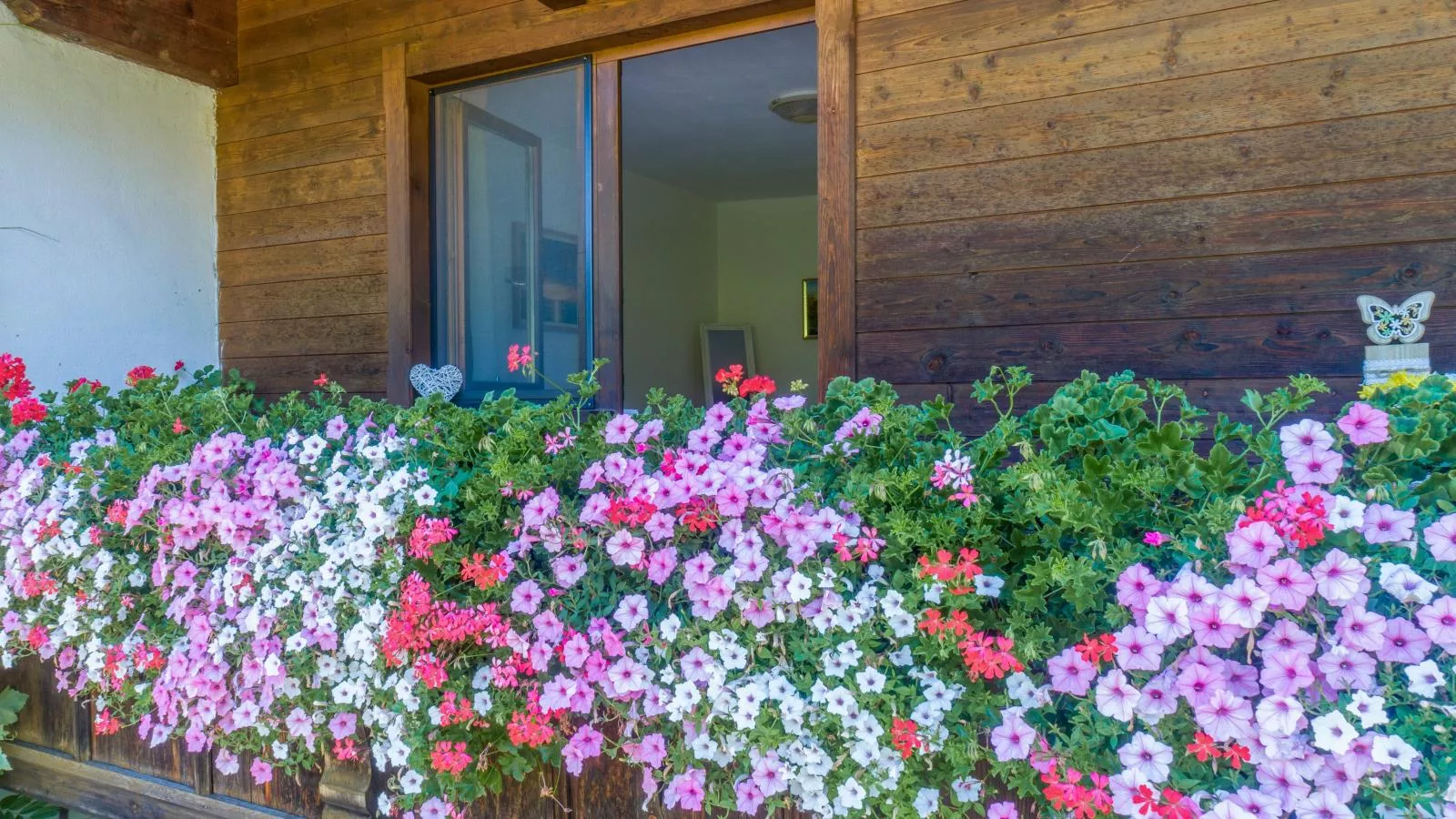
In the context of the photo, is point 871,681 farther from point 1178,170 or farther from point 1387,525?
point 1178,170

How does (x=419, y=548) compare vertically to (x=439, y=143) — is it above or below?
below

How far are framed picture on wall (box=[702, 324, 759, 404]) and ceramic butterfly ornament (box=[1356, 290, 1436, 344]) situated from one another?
501cm

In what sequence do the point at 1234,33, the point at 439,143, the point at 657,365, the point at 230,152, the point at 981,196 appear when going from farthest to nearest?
the point at 657,365
the point at 230,152
the point at 439,143
the point at 981,196
the point at 1234,33

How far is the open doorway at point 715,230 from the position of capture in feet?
14.4

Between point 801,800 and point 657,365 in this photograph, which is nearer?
point 801,800

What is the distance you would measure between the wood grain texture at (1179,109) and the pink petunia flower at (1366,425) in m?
1.30

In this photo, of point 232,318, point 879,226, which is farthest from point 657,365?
point 879,226

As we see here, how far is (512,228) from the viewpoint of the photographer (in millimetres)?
2973

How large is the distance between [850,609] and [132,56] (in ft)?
11.2

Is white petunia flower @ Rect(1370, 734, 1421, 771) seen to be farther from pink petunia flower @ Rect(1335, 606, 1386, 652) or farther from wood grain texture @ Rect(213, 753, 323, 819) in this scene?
wood grain texture @ Rect(213, 753, 323, 819)

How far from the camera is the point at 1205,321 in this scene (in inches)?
77.5

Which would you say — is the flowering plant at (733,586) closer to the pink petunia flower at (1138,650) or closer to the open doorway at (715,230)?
the pink petunia flower at (1138,650)

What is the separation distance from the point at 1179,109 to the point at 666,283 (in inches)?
182

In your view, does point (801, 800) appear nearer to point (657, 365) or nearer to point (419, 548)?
point (419, 548)
